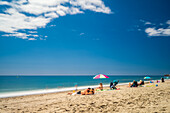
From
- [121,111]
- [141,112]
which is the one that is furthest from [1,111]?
[141,112]

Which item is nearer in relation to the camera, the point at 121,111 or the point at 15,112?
the point at 121,111

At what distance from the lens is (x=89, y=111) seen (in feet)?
18.6

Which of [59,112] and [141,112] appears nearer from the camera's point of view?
[141,112]

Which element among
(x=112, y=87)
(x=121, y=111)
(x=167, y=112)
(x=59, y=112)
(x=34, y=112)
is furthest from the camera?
(x=112, y=87)

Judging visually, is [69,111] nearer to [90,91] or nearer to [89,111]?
[89,111]

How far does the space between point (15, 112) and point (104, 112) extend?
15.4 ft

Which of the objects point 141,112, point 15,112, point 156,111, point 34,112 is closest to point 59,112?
point 34,112

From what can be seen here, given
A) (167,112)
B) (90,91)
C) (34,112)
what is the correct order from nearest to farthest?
(167,112), (34,112), (90,91)

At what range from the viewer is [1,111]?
6824 mm

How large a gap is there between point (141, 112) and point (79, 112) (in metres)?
2.67

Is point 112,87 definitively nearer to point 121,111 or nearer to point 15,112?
point 121,111

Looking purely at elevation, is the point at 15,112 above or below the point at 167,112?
below

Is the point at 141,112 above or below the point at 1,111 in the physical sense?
above

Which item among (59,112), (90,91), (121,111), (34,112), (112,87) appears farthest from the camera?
(112,87)
